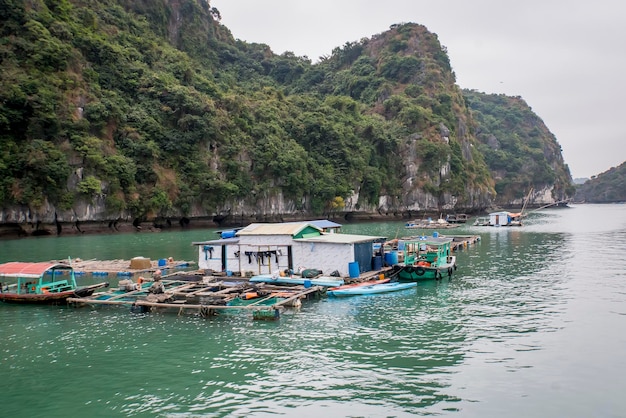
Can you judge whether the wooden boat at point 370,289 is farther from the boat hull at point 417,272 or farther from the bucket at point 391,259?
the bucket at point 391,259

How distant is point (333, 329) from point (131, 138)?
56.1m

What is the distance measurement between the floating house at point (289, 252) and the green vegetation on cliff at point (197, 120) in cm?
3679

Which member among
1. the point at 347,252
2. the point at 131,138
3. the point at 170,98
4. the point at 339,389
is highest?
the point at 170,98

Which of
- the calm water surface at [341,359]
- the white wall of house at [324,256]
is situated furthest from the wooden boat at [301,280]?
the calm water surface at [341,359]

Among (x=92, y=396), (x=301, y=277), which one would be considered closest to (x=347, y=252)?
(x=301, y=277)

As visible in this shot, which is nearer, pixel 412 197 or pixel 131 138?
pixel 131 138

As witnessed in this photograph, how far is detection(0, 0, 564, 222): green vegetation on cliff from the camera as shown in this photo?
5709 cm

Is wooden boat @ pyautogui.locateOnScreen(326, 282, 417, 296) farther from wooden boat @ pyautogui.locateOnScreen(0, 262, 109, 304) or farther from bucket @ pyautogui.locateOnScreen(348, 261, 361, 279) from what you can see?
wooden boat @ pyautogui.locateOnScreen(0, 262, 109, 304)

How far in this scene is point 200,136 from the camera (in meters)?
71.3

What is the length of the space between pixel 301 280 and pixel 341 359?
383 inches

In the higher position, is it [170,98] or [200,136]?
[170,98]

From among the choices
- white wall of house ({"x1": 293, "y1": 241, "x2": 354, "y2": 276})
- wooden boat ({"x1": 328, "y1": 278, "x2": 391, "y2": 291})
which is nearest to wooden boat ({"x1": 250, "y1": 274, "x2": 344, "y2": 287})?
wooden boat ({"x1": 328, "y1": 278, "x2": 391, "y2": 291})

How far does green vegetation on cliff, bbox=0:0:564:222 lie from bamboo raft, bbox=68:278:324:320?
3831cm

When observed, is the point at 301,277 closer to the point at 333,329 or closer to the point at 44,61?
the point at 333,329
